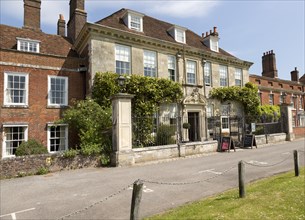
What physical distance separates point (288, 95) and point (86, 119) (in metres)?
32.0

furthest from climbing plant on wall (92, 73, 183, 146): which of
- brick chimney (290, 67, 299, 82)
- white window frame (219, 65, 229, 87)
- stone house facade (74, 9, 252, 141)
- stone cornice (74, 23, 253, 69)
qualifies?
brick chimney (290, 67, 299, 82)

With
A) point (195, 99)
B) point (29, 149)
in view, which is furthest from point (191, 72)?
point (29, 149)

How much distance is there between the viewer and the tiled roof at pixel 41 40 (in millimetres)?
16109

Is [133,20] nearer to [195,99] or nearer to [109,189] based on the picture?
[195,99]

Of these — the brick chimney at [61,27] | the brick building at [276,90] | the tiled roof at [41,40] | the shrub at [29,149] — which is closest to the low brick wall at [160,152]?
the shrub at [29,149]

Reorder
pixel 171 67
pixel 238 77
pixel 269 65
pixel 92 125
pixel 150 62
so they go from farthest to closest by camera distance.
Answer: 1. pixel 269 65
2. pixel 238 77
3. pixel 171 67
4. pixel 150 62
5. pixel 92 125

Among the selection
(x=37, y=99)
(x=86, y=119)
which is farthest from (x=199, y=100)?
(x=37, y=99)

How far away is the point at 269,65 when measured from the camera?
3497 centimetres

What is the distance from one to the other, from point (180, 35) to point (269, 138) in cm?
1226

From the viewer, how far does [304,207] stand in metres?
5.14

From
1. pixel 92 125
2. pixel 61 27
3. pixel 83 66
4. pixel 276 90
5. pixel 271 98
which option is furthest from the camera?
pixel 276 90

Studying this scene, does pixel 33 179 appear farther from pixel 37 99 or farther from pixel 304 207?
pixel 304 207

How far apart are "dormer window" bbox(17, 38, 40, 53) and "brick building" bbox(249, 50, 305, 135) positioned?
79.5 feet

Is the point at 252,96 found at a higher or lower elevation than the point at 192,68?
lower
